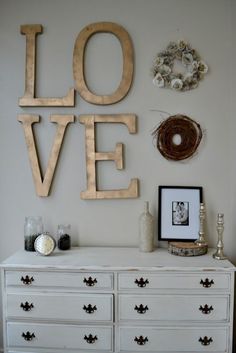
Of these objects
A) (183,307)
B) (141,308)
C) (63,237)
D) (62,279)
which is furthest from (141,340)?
(63,237)

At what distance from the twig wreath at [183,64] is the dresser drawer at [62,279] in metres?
1.30

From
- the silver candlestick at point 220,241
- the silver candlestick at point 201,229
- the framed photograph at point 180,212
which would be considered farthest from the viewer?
the framed photograph at point 180,212

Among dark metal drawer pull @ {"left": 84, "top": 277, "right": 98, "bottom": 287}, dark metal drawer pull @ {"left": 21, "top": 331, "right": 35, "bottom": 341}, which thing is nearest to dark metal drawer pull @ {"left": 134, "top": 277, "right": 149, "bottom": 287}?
dark metal drawer pull @ {"left": 84, "top": 277, "right": 98, "bottom": 287}

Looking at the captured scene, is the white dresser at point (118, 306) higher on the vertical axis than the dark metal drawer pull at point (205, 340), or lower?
higher

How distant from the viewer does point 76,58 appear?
245 centimetres

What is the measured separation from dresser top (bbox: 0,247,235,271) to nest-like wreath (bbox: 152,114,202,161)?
66 centimetres

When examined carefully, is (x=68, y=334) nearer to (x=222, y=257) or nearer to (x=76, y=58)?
(x=222, y=257)

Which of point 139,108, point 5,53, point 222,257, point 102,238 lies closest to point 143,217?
point 102,238

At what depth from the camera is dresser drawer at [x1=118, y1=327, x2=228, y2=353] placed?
2076 mm

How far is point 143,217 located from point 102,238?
1.18 ft

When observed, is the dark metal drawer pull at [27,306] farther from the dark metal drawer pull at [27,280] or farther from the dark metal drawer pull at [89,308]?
the dark metal drawer pull at [89,308]

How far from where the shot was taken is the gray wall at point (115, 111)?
2.42 meters

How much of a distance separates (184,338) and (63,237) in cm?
97

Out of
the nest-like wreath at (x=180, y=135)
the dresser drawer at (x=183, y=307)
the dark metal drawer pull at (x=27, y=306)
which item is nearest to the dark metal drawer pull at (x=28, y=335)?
the dark metal drawer pull at (x=27, y=306)
